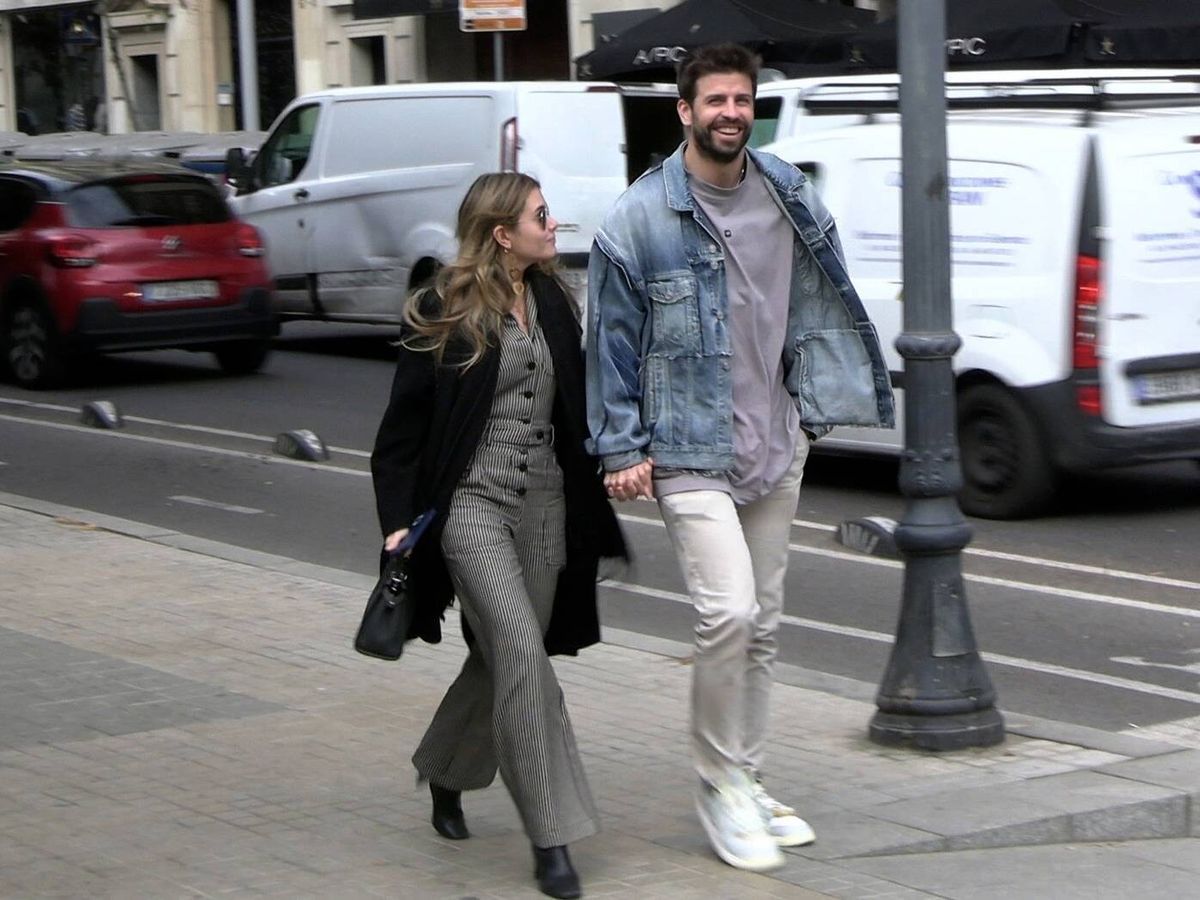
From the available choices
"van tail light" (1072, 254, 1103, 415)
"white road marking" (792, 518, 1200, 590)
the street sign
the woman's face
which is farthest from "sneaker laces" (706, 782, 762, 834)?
the street sign

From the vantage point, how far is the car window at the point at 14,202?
645 inches

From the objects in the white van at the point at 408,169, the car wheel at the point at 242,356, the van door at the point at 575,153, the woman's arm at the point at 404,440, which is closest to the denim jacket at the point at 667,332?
the woman's arm at the point at 404,440

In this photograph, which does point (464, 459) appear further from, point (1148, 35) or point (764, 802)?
point (1148, 35)

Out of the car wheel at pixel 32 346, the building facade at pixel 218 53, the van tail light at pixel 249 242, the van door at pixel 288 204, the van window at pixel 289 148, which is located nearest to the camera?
the car wheel at pixel 32 346

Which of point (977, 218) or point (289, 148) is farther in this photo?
point (289, 148)

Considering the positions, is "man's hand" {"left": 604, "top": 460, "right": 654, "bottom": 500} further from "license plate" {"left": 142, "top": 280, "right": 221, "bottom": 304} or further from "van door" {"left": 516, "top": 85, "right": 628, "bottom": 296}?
"van door" {"left": 516, "top": 85, "right": 628, "bottom": 296}

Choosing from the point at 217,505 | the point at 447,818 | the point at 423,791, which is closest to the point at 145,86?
the point at 217,505

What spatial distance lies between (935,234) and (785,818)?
1.85m

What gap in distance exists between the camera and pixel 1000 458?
1077 centimetres

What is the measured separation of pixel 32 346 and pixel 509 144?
4.00 meters

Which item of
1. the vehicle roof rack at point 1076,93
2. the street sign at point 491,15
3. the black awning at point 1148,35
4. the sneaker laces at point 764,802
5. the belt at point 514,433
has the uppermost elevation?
the street sign at point 491,15

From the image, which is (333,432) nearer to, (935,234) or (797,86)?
(797,86)

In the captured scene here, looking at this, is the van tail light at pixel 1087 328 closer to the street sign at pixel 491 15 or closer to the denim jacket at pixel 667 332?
the denim jacket at pixel 667 332

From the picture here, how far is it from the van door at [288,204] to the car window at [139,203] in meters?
2.16
